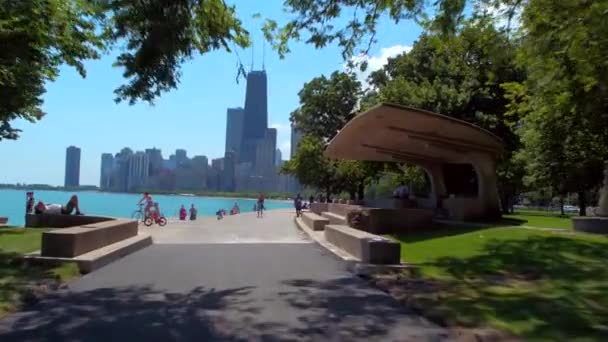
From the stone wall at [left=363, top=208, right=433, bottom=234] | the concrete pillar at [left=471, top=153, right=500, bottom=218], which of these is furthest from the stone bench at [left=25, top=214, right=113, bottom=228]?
the concrete pillar at [left=471, top=153, right=500, bottom=218]

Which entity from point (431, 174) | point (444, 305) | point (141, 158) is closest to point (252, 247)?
point (444, 305)

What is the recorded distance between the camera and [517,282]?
433 inches

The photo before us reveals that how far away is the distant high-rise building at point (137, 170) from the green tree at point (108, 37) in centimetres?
11181

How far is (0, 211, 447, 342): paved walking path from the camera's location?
738 centimetres

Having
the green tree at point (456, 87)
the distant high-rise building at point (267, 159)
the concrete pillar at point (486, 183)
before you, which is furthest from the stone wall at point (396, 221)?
the distant high-rise building at point (267, 159)

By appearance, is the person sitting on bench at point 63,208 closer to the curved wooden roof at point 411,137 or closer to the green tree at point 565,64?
the curved wooden roof at point 411,137

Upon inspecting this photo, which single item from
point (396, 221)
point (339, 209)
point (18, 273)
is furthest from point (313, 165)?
point (18, 273)

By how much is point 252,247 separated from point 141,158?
377 ft

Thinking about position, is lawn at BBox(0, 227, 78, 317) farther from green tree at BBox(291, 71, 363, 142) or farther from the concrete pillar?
green tree at BBox(291, 71, 363, 142)

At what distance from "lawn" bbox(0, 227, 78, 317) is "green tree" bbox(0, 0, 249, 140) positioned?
138 inches

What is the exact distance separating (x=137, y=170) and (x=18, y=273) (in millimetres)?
122477

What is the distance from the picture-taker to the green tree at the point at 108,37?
10.5m

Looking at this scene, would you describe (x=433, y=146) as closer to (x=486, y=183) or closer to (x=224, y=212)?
(x=486, y=183)

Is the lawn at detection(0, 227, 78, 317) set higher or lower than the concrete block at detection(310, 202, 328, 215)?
lower
